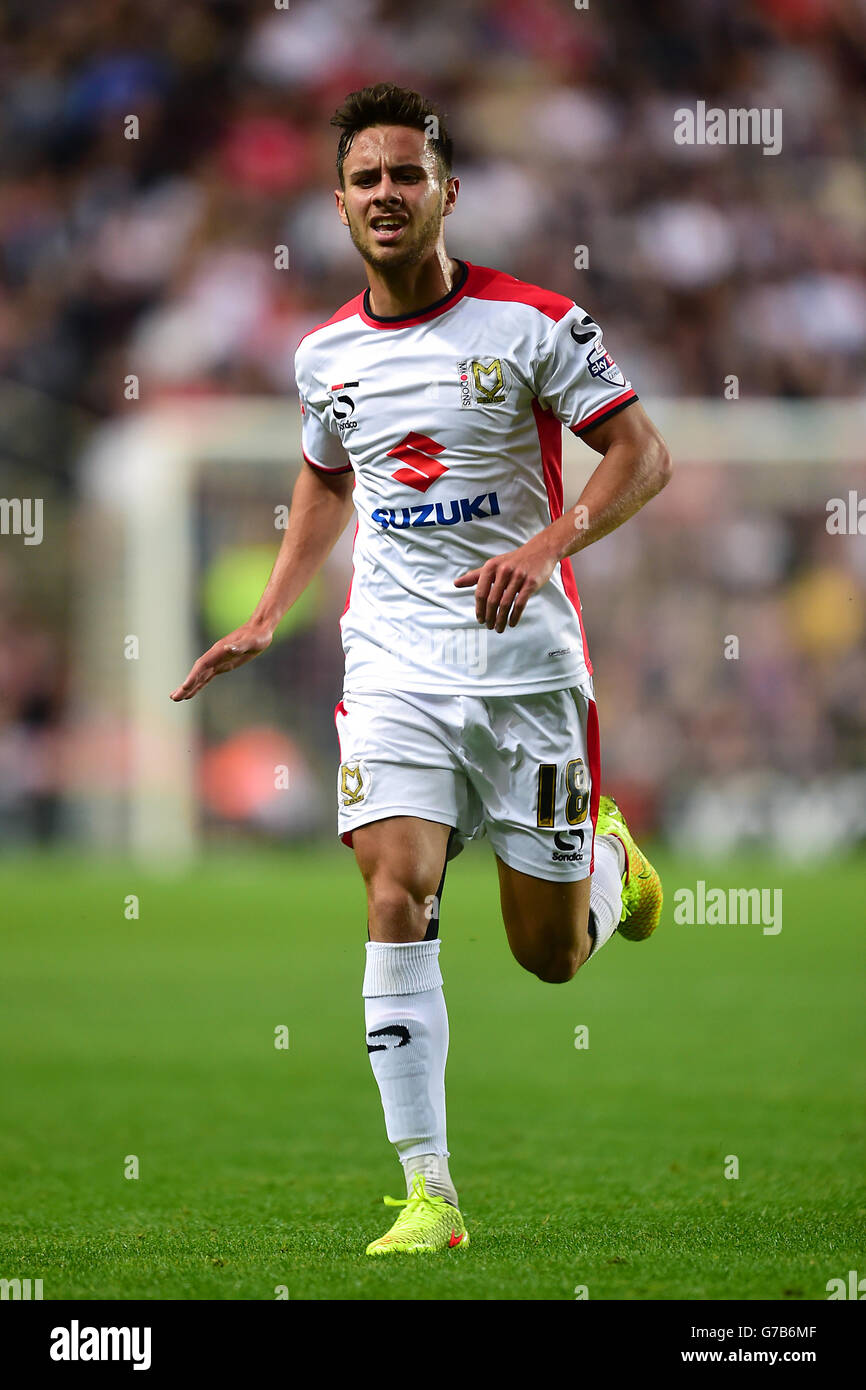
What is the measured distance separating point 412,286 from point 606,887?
67.1 inches

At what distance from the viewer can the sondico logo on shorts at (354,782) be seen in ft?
14.0

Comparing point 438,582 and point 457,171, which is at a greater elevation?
point 457,171

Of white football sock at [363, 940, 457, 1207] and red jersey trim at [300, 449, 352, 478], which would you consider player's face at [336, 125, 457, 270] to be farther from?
white football sock at [363, 940, 457, 1207]

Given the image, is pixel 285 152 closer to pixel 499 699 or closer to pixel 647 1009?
pixel 647 1009

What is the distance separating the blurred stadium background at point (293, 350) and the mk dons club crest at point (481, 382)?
1139 centimetres

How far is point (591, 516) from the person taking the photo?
13.5ft

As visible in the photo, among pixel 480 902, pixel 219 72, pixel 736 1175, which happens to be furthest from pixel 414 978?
pixel 219 72

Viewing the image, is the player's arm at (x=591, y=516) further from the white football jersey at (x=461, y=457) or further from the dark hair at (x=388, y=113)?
the dark hair at (x=388, y=113)

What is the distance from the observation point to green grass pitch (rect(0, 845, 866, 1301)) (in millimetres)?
3855

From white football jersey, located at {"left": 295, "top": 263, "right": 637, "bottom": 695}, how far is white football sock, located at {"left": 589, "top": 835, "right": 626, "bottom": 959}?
2.45 feet

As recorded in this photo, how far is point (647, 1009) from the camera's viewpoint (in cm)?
865

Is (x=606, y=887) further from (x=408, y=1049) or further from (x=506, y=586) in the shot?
(x=506, y=586)

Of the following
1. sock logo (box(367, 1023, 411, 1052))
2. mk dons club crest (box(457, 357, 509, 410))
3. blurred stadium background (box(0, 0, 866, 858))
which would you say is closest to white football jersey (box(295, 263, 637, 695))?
mk dons club crest (box(457, 357, 509, 410))
